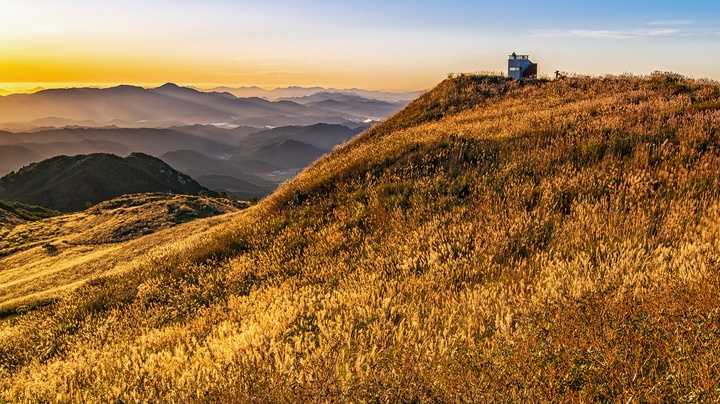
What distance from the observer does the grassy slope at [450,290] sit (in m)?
4.26

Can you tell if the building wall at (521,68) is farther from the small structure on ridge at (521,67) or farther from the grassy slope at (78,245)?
the grassy slope at (78,245)

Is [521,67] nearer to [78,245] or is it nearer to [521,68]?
[521,68]

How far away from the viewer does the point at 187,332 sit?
7875 millimetres

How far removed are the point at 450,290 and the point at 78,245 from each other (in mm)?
41662

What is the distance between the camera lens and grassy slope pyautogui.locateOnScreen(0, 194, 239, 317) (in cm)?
2304

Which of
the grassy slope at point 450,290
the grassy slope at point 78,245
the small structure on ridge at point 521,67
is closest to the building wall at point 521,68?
the small structure on ridge at point 521,67

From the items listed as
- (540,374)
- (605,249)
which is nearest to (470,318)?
(540,374)

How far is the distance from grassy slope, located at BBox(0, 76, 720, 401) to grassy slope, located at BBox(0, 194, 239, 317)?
815 centimetres

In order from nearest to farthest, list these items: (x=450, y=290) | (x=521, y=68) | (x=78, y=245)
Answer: (x=450, y=290), (x=78, y=245), (x=521, y=68)

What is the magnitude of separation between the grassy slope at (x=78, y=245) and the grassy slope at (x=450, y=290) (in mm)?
8146

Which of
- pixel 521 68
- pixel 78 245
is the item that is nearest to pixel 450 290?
pixel 521 68

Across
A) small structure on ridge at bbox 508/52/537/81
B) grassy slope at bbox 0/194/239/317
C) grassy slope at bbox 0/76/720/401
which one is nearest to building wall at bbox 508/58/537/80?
small structure on ridge at bbox 508/52/537/81

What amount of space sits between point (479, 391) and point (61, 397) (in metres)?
5.33

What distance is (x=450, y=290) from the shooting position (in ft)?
21.7
